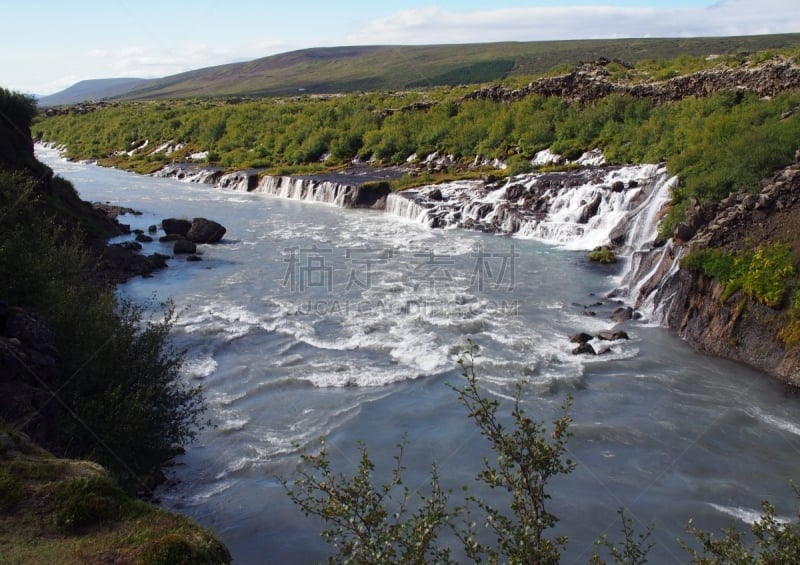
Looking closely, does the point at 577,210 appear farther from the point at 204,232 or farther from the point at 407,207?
the point at 204,232

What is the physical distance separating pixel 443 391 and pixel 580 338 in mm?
4995

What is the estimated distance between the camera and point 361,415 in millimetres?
16141

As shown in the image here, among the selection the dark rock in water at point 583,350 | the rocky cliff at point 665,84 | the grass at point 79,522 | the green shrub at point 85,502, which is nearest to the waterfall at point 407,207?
the rocky cliff at point 665,84

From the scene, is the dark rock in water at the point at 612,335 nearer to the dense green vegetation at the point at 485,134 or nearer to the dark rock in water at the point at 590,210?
the dense green vegetation at the point at 485,134

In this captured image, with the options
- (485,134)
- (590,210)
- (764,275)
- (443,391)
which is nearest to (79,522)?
(443,391)

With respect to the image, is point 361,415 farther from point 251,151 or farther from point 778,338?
point 251,151

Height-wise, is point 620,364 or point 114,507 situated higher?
point 114,507

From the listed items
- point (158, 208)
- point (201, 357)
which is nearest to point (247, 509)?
point (201, 357)

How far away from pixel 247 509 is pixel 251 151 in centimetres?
6192

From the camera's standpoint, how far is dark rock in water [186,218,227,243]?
35969 millimetres

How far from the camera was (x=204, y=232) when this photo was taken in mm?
36031

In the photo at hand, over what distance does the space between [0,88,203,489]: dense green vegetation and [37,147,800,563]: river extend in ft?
3.99

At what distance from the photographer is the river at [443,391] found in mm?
12680

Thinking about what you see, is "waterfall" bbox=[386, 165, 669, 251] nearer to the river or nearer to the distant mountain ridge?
the river
